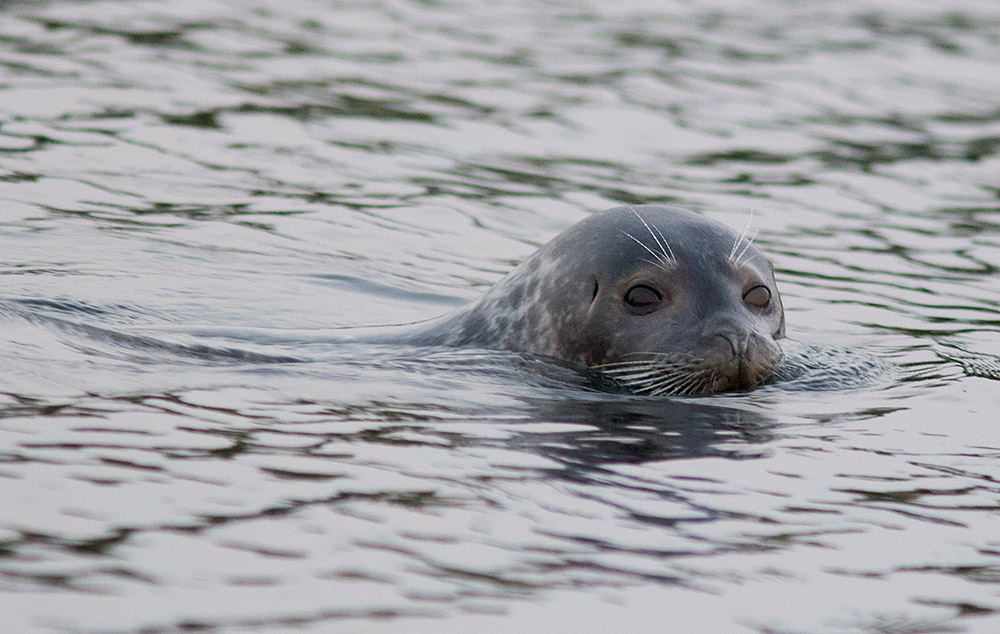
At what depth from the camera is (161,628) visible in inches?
130

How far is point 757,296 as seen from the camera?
6.28 meters

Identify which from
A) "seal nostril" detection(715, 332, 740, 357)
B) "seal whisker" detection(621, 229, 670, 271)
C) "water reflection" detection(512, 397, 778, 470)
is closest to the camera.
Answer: "water reflection" detection(512, 397, 778, 470)

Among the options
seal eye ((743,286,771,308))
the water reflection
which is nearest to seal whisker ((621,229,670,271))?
seal eye ((743,286,771,308))

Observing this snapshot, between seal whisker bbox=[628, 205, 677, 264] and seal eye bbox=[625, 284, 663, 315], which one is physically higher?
seal whisker bbox=[628, 205, 677, 264]

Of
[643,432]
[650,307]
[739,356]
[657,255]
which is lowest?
[643,432]

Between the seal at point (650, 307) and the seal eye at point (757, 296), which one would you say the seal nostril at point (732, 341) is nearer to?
the seal at point (650, 307)

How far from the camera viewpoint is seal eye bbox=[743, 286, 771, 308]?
20.5 feet

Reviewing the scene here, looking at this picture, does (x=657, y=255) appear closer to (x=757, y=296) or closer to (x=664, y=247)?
(x=664, y=247)

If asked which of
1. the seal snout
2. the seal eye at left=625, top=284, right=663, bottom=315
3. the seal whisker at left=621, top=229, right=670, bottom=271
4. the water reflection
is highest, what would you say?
the seal whisker at left=621, top=229, right=670, bottom=271

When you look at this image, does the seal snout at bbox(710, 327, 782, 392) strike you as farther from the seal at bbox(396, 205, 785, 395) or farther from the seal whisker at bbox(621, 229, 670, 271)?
the seal whisker at bbox(621, 229, 670, 271)

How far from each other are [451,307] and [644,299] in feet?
6.39

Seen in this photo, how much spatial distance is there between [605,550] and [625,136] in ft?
27.1

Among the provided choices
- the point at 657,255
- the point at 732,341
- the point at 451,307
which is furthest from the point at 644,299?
the point at 451,307

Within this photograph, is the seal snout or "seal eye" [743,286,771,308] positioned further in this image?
"seal eye" [743,286,771,308]
